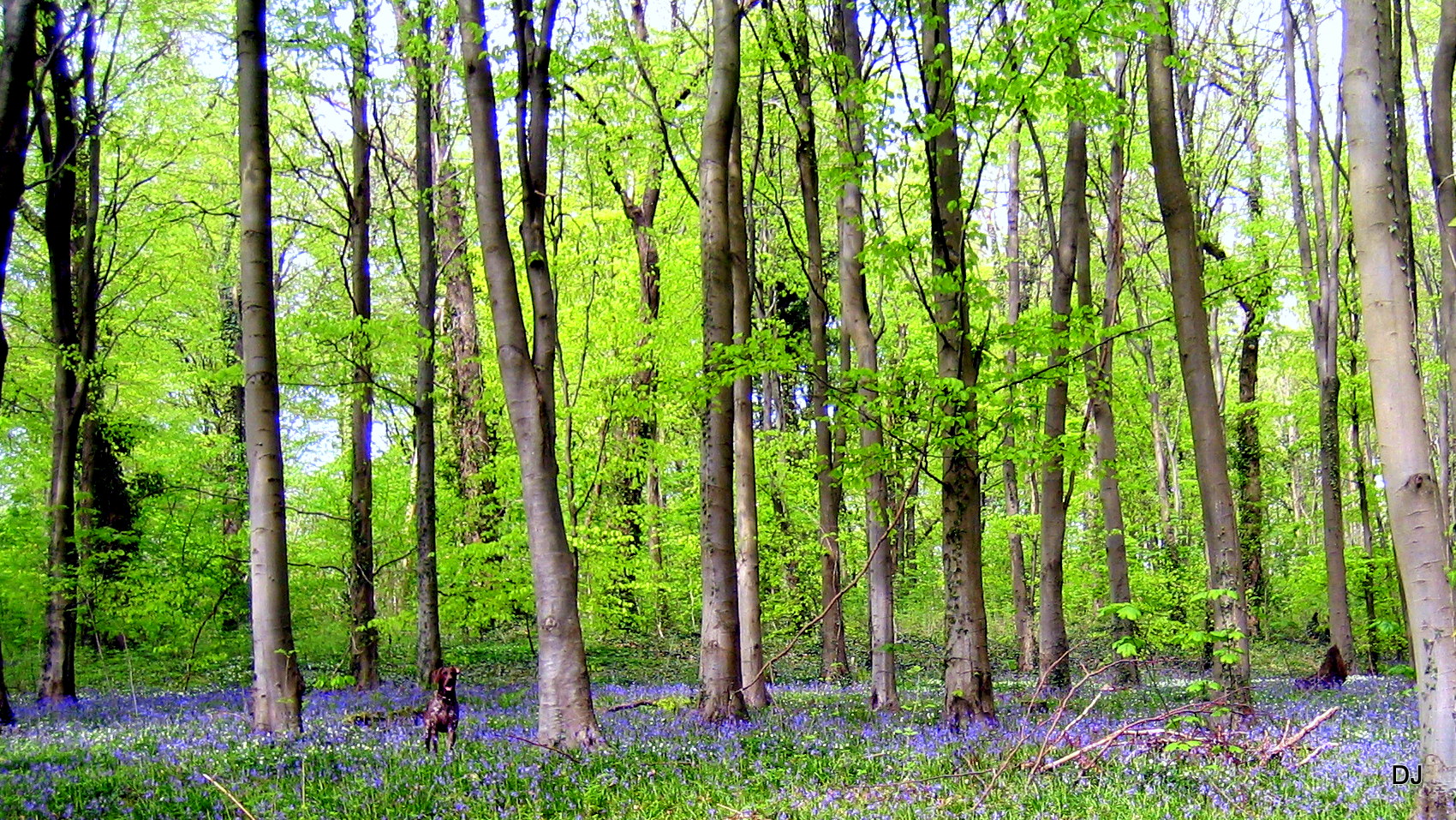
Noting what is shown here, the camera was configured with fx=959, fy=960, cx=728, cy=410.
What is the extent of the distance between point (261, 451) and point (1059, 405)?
10101 mm

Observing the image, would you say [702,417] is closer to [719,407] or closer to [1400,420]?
[719,407]

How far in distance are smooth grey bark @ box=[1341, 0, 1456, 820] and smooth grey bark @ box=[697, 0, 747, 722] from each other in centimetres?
515

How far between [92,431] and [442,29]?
8.88 meters

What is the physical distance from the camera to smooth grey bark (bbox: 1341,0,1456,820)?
4.28 meters

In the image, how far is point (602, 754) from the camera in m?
6.64

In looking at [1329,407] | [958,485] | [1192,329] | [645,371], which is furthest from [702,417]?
[1329,407]

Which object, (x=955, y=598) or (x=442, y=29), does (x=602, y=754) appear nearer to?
(x=955, y=598)

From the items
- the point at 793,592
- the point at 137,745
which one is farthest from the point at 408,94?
the point at 793,592

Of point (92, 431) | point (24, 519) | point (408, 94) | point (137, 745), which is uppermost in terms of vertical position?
point (408, 94)

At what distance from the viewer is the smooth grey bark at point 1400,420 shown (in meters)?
4.28

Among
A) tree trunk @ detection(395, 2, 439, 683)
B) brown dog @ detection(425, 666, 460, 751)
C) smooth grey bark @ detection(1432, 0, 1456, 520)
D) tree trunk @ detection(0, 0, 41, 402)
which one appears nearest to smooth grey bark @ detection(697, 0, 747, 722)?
brown dog @ detection(425, 666, 460, 751)

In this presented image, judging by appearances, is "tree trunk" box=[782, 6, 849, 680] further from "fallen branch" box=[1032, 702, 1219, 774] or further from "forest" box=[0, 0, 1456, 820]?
"fallen branch" box=[1032, 702, 1219, 774]

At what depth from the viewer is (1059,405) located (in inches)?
527

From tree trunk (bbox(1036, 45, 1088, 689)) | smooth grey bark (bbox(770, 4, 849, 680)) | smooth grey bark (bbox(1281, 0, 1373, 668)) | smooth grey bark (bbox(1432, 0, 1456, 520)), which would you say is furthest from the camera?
smooth grey bark (bbox(1281, 0, 1373, 668))
